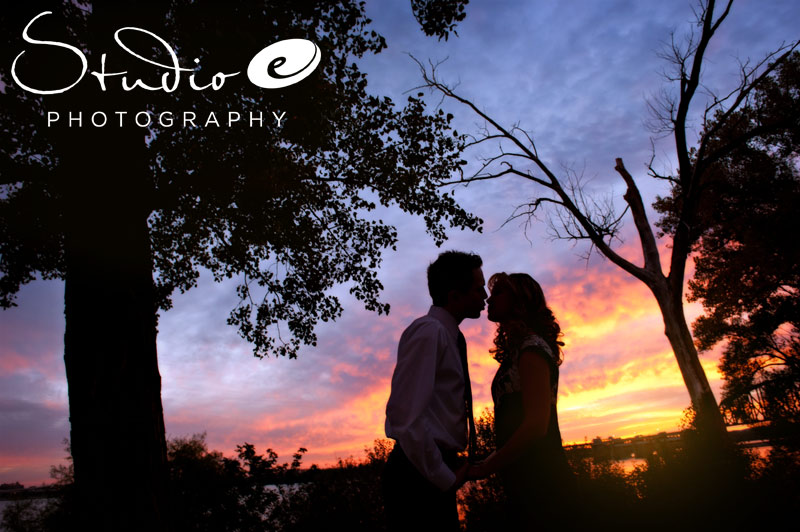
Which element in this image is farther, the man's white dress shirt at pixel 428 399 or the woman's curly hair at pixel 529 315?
the woman's curly hair at pixel 529 315

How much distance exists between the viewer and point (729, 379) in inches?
1010

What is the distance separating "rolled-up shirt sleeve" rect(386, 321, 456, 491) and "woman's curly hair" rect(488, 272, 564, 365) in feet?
2.43

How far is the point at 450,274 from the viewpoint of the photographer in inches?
119

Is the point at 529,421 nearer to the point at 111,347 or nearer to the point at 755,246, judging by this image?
the point at 111,347

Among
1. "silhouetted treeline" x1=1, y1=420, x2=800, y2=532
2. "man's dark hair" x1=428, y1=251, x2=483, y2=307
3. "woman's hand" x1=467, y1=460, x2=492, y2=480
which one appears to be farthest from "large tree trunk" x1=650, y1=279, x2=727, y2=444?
"man's dark hair" x1=428, y1=251, x2=483, y2=307

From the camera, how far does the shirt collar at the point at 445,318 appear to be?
2.85 meters

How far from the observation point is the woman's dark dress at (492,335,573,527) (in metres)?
2.86

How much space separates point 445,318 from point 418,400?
0.59 metres

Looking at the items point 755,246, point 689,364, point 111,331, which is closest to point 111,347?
point 111,331

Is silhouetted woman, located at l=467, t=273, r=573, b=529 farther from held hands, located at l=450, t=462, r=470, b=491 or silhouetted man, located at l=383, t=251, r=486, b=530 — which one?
silhouetted man, located at l=383, t=251, r=486, b=530

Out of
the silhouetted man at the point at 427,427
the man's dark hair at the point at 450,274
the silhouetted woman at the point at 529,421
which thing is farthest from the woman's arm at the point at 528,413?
the man's dark hair at the point at 450,274

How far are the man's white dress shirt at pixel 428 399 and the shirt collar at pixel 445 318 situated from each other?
3cm

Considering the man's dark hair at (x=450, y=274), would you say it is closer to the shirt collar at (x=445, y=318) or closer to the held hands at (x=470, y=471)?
the shirt collar at (x=445, y=318)

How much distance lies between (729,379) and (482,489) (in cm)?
2287
